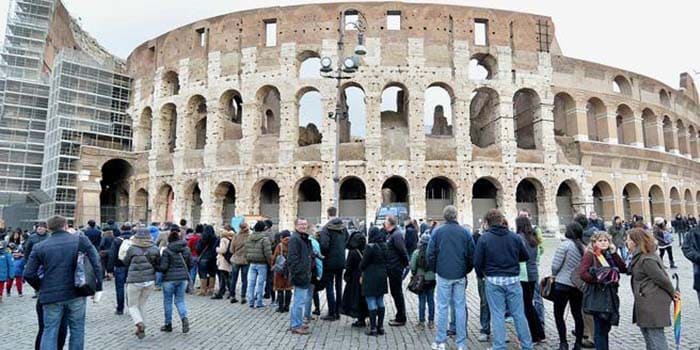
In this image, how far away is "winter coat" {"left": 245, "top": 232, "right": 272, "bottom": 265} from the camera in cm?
777

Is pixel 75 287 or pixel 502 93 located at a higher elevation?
pixel 502 93

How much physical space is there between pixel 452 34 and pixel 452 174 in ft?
25.6

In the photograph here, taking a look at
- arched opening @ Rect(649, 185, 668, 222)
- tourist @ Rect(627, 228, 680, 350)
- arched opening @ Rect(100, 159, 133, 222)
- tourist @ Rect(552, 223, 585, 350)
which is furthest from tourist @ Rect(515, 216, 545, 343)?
arched opening @ Rect(100, 159, 133, 222)

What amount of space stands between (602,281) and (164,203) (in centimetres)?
2574

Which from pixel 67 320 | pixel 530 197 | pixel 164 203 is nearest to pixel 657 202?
pixel 530 197

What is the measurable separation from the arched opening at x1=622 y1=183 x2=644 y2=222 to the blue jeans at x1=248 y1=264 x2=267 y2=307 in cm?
2533

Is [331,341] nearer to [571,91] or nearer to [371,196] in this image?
[371,196]

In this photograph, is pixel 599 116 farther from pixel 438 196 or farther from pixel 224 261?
pixel 224 261

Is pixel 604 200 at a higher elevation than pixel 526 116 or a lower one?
lower

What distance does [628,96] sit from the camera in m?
26.2

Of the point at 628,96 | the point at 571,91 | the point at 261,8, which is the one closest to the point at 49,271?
the point at 261,8

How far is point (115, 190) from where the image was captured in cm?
2967

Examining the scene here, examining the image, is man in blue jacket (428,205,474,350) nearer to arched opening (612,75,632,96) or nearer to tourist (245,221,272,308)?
tourist (245,221,272,308)

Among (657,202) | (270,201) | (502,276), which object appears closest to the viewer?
(502,276)
